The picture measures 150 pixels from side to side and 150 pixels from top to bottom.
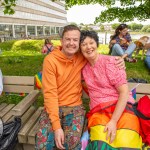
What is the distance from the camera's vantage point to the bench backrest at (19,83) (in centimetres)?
415

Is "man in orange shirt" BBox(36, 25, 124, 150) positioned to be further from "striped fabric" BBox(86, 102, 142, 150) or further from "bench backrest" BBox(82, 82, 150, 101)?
"bench backrest" BBox(82, 82, 150, 101)

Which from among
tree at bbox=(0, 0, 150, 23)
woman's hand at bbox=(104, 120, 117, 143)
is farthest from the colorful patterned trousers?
tree at bbox=(0, 0, 150, 23)

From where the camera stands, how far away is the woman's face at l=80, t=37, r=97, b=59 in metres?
2.80

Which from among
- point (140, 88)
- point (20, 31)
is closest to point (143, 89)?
point (140, 88)

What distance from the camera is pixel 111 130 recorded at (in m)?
2.43

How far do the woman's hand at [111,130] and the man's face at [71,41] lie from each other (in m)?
1.03

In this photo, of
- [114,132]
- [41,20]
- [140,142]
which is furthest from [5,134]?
[41,20]

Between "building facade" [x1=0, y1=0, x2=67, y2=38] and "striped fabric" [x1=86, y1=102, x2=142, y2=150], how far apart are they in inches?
1757

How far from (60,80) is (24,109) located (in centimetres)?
66

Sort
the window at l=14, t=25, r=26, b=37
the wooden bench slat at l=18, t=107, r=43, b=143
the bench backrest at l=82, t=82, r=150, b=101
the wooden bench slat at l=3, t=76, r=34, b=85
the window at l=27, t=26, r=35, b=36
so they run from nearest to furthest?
1. the wooden bench slat at l=18, t=107, r=43, b=143
2. the bench backrest at l=82, t=82, r=150, b=101
3. the wooden bench slat at l=3, t=76, r=34, b=85
4. the window at l=14, t=25, r=26, b=37
5. the window at l=27, t=26, r=35, b=36

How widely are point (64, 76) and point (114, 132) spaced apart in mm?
1000

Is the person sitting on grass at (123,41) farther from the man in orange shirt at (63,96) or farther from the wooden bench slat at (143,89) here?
the man in orange shirt at (63,96)

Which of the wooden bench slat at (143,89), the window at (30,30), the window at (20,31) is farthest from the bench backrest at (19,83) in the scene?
the window at (30,30)

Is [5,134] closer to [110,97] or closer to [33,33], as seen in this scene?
[110,97]
